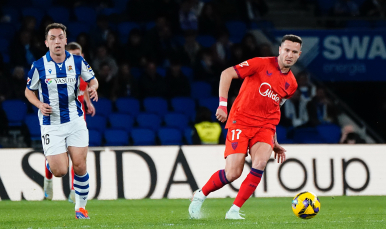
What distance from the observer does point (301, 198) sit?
5691 millimetres

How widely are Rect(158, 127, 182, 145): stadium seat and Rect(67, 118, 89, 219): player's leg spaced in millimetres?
5322

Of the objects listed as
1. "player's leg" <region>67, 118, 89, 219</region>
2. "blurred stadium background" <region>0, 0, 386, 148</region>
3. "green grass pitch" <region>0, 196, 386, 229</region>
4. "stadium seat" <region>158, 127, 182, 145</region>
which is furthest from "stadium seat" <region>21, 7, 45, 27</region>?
"player's leg" <region>67, 118, 89, 219</region>

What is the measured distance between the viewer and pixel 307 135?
39.7ft

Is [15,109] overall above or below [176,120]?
Result: above

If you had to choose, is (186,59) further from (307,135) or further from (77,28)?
(307,135)

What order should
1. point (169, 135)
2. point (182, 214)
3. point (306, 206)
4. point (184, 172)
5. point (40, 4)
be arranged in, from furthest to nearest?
point (40, 4) → point (169, 135) → point (184, 172) → point (182, 214) → point (306, 206)

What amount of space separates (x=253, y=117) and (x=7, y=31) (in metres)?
8.74

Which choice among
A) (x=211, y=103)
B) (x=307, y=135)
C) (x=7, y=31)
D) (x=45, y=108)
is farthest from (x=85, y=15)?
(x=45, y=108)

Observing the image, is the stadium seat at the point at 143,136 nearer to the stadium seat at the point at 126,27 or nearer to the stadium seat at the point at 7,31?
the stadium seat at the point at 126,27

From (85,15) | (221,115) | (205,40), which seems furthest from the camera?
(85,15)

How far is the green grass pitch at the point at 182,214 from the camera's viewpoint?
5.48 meters

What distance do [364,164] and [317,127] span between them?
2372 mm

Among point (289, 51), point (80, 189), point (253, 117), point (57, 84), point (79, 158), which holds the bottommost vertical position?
point (80, 189)

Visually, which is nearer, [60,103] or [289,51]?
[289,51]
